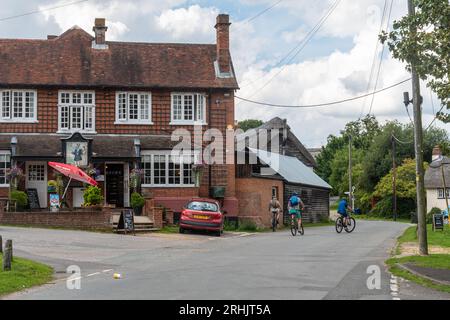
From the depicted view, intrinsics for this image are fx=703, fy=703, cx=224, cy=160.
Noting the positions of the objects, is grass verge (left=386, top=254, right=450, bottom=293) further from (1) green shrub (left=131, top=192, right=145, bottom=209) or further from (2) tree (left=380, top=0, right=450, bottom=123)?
(1) green shrub (left=131, top=192, right=145, bottom=209)

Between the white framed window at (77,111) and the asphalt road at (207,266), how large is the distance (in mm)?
9619

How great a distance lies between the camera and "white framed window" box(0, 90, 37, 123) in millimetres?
35156

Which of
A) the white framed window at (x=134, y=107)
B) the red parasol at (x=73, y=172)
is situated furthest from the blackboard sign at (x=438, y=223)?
the red parasol at (x=73, y=172)

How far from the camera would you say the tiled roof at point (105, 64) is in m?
35.8

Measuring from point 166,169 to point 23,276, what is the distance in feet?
67.9

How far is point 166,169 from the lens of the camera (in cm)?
3531

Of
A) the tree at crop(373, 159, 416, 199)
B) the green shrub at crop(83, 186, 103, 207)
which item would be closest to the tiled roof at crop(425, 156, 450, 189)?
the tree at crop(373, 159, 416, 199)

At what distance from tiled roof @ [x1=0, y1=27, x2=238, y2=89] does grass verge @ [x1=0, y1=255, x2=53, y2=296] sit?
19.8m

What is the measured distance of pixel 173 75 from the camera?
1449 inches

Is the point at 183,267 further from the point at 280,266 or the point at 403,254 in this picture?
the point at 403,254

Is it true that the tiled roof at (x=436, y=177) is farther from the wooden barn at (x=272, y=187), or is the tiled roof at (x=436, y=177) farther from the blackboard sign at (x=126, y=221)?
the blackboard sign at (x=126, y=221)

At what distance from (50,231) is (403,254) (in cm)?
1357

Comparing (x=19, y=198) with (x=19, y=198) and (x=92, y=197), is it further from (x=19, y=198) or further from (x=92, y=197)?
(x=92, y=197)
